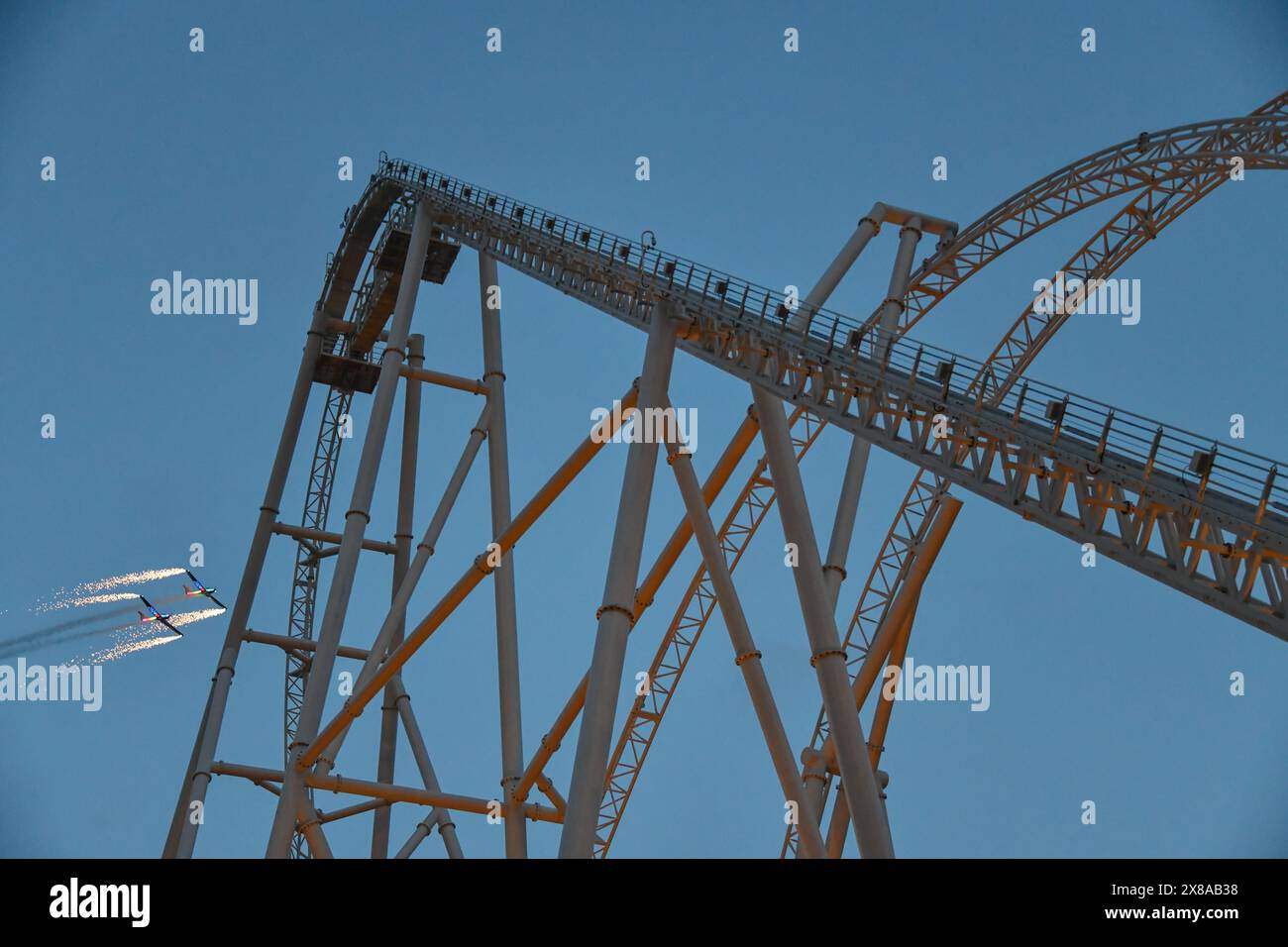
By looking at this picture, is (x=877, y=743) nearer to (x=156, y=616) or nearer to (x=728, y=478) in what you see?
(x=728, y=478)

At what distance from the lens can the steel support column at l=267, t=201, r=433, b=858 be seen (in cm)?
2166

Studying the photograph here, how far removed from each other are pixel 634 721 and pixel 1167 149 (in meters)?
15.4

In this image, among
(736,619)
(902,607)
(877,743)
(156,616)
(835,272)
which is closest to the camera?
(736,619)

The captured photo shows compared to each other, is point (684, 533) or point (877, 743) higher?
point (684, 533)

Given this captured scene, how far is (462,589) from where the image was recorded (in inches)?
856

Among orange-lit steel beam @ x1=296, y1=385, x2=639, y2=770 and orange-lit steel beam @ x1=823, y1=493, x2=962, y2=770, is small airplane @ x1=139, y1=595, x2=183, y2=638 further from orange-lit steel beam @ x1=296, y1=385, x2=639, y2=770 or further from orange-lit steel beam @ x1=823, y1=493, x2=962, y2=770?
orange-lit steel beam @ x1=823, y1=493, x2=962, y2=770

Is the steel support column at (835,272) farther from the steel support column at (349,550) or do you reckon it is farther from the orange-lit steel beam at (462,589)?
the steel support column at (349,550)

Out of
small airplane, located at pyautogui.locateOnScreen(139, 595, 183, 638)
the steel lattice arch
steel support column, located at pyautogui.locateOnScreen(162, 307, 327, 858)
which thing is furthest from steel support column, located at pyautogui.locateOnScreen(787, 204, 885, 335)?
small airplane, located at pyautogui.locateOnScreen(139, 595, 183, 638)

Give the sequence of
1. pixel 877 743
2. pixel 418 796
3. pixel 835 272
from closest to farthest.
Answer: pixel 418 796 → pixel 835 272 → pixel 877 743

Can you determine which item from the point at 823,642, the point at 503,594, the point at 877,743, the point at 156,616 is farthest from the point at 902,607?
the point at 156,616

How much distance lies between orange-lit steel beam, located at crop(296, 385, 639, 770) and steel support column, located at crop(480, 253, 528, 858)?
3.79 feet

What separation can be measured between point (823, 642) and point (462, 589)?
22.4ft

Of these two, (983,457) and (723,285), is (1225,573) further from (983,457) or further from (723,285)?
(723,285)
